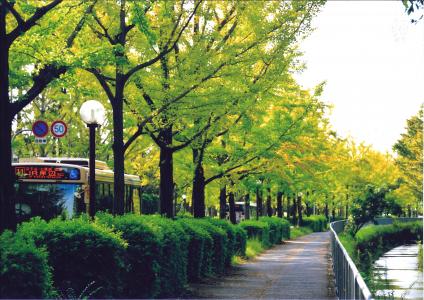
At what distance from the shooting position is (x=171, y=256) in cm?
1359

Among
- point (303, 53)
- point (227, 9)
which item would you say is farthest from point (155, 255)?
point (303, 53)

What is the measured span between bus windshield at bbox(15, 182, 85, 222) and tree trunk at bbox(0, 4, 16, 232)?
900 centimetres

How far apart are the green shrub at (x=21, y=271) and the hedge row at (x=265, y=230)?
2355cm

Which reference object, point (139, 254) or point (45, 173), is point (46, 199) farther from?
point (139, 254)

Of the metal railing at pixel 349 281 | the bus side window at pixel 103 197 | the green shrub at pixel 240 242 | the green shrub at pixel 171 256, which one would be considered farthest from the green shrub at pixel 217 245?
the metal railing at pixel 349 281

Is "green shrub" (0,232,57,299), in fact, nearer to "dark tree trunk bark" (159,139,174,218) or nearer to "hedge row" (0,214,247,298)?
"hedge row" (0,214,247,298)

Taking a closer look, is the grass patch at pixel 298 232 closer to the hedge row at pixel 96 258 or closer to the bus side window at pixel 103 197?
the bus side window at pixel 103 197

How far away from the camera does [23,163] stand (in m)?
20.1

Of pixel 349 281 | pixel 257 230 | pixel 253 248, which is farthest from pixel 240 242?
pixel 349 281

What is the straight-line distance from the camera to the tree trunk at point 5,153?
10.6 metres

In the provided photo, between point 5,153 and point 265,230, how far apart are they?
2459 centimetres

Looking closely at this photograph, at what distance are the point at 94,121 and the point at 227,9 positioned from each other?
236 inches

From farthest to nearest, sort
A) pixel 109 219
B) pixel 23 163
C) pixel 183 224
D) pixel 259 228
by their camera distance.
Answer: pixel 259 228
pixel 23 163
pixel 183 224
pixel 109 219

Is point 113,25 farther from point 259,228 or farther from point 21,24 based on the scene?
point 259,228
